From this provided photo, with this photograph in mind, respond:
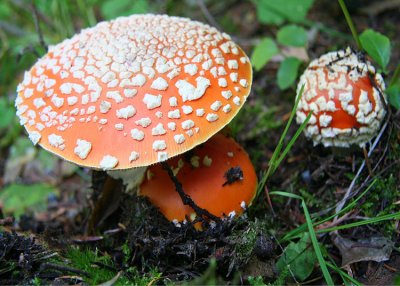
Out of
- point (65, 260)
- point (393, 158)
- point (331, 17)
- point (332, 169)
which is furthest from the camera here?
point (331, 17)

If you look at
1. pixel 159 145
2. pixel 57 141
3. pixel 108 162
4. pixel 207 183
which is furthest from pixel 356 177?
pixel 57 141

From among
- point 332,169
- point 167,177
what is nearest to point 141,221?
point 167,177

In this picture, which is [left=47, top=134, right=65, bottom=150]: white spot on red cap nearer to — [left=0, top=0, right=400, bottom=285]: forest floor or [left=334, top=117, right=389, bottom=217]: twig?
[left=0, top=0, right=400, bottom=285]: forest floor

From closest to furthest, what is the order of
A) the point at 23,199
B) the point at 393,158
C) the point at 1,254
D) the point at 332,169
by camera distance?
the point at 1,254
the point at 393,158
the point at 332,169
the point at 23,199

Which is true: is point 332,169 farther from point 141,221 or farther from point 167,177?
point 141,221

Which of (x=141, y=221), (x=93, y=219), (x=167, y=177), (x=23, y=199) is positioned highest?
(x=167, y=177)

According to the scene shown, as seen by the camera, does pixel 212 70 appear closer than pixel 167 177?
Yes

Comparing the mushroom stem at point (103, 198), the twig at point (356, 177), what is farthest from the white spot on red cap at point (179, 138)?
the twig at point (356, 177)

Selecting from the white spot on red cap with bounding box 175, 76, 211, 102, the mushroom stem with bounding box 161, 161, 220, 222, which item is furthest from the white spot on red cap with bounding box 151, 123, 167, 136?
the mushroom stem with bounding box 161, 161, 220, 222
